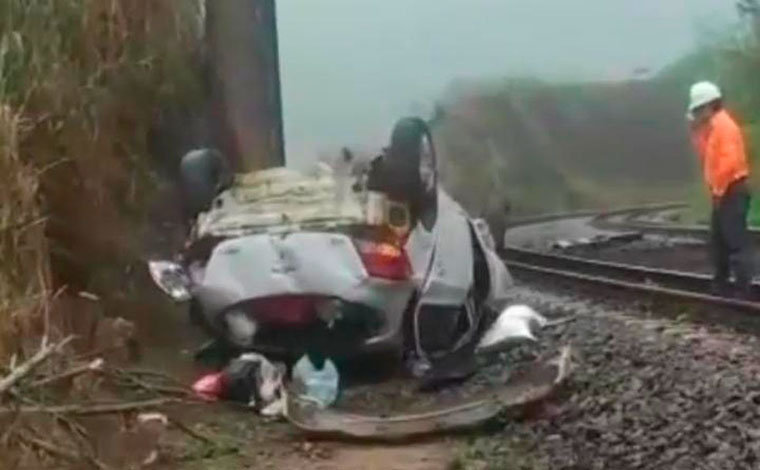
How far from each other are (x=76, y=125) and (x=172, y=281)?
942 millimetres

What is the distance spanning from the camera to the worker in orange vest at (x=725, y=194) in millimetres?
7184

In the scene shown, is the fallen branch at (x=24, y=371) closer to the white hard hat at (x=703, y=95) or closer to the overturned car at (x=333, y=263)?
the overturned car at (x=333, y=263)

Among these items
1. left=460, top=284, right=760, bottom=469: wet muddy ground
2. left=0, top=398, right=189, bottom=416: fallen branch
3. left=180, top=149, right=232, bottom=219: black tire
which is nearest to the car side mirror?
left=180, top=149, right=232, bottom=219: black tire

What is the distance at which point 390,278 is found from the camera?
5695mm

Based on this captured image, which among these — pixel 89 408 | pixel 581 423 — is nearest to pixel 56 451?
pixel 89 408

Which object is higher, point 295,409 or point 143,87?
point 143,87

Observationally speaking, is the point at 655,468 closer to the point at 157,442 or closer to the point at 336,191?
the point at 157,442

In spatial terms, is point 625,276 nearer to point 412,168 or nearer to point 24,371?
point 412,168

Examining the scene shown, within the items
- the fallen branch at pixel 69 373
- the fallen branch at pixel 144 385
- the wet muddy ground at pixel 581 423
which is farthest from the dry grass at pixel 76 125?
the wet muddy ground at pixel 581 423

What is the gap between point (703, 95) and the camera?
7.44 meters

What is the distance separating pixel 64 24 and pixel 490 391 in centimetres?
176

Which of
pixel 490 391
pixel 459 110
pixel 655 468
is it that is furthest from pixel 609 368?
pixel 459 110

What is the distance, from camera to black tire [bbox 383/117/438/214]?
5820 millimetres

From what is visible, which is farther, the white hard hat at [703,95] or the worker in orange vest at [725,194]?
the white hard hat at [703,95]
